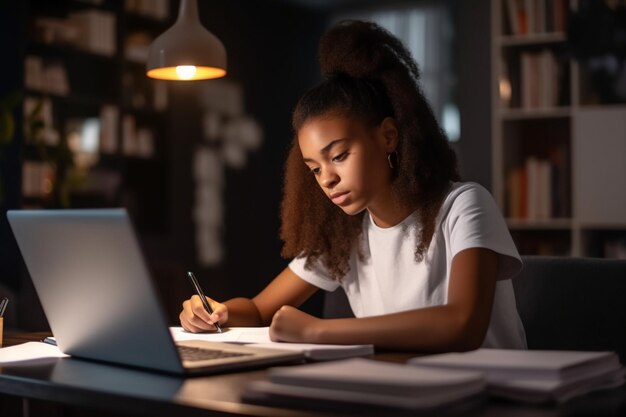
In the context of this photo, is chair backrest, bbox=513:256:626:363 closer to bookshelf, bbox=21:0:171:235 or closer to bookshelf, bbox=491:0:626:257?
bookshelf, bbox=491:0:626:257

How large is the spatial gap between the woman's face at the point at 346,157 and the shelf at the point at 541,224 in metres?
2.78

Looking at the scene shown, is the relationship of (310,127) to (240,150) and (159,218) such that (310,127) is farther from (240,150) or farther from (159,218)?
(240,150)

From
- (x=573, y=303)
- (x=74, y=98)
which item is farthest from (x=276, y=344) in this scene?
(x=74, y=98)

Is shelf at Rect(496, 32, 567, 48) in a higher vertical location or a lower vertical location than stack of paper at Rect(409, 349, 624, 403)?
higher

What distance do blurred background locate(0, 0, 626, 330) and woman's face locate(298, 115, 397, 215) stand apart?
0.54 meters

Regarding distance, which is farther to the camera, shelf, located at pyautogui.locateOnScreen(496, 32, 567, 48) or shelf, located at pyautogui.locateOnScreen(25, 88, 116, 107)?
shelf, located at pyautogui.locateOnScreen(25, 88, 116, 107)

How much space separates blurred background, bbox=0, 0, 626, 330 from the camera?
14.4 ft

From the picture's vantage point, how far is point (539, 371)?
98 cm

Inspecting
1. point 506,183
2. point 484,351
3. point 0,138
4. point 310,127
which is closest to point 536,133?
point 506,183

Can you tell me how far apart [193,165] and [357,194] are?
17.5ft

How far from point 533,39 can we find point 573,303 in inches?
115

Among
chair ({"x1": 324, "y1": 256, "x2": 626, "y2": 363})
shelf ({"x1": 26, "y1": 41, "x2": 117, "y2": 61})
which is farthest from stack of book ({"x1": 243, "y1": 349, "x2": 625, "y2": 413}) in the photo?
shelf ({"x1": 26, "y1": 41, "x2": 117, "y2": 61})

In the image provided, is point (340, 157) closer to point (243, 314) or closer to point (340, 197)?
point (340, 197)

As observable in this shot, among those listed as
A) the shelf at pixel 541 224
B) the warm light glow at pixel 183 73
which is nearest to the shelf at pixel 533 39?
the shelf at pixel 541 224
